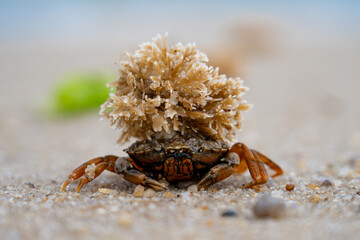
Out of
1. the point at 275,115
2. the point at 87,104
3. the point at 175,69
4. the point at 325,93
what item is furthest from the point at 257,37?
the point at 175,69

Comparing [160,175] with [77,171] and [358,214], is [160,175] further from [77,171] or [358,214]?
[358,214]

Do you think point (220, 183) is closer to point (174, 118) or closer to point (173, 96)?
point (174, 118)

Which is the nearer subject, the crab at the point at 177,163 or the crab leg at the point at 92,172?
the crab at the point at 177,163

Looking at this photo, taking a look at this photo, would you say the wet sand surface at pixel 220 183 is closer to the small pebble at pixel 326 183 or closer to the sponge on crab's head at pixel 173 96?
the small pebble at pixel 326 183

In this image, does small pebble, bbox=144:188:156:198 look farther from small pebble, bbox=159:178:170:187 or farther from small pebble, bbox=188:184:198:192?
small pebble, bbox=188:184:198:192

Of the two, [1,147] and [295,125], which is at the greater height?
[295,125]

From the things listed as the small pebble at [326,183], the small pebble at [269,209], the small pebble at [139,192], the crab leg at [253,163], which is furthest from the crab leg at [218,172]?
the small pebble at [326,183]

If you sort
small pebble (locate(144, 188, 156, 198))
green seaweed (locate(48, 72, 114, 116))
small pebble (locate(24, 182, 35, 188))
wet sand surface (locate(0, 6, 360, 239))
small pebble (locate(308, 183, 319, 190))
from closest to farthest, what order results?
wet sand surface (locate(0, 6, 360, 239)) < small pebble (locate(144, 188, 156, 198)) < small pebble (locate(308, 183, 319, 190)) < small pebble (locate(24, 182, 35, 188)) < green seaweed (locate(48, 72, 114, 116))

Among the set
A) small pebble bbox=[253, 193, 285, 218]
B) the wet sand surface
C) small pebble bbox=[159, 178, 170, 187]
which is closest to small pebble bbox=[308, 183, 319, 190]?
the wet sand surface
